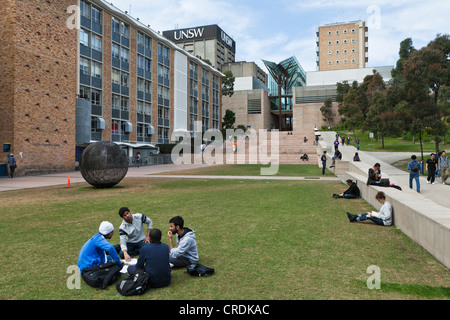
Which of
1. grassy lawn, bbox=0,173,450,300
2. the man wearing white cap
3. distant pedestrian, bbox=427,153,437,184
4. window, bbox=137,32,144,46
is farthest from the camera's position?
window, bbox=137,32,144,46

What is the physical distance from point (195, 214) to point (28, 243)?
4.34 meters

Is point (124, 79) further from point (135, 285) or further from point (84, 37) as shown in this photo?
point (135, 285)

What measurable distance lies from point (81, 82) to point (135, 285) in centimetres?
3456

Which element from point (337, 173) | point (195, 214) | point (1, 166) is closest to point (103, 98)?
point (1, 166)

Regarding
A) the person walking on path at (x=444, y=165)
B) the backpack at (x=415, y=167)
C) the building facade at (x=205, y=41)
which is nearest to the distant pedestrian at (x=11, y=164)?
the backpack at (x=415, y=167)

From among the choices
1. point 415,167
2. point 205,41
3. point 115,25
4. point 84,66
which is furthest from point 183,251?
point 205,41

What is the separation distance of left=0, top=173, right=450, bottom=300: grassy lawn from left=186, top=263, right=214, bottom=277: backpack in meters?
0.10

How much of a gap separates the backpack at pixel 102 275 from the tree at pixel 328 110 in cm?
7765

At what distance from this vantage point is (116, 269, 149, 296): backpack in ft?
14.2

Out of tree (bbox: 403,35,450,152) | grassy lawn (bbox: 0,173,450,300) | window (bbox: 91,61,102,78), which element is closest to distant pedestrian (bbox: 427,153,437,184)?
grassy lawn (bbox: 0,173,450,300)

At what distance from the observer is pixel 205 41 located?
3861 inches

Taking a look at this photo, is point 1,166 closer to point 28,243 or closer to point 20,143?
point 20,143

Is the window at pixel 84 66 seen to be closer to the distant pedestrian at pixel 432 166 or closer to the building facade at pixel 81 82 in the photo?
the building facade at pixel 81 82

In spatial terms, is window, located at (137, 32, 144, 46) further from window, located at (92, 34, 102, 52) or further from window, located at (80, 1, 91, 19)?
window, located at (80, 1, 91, 19)
